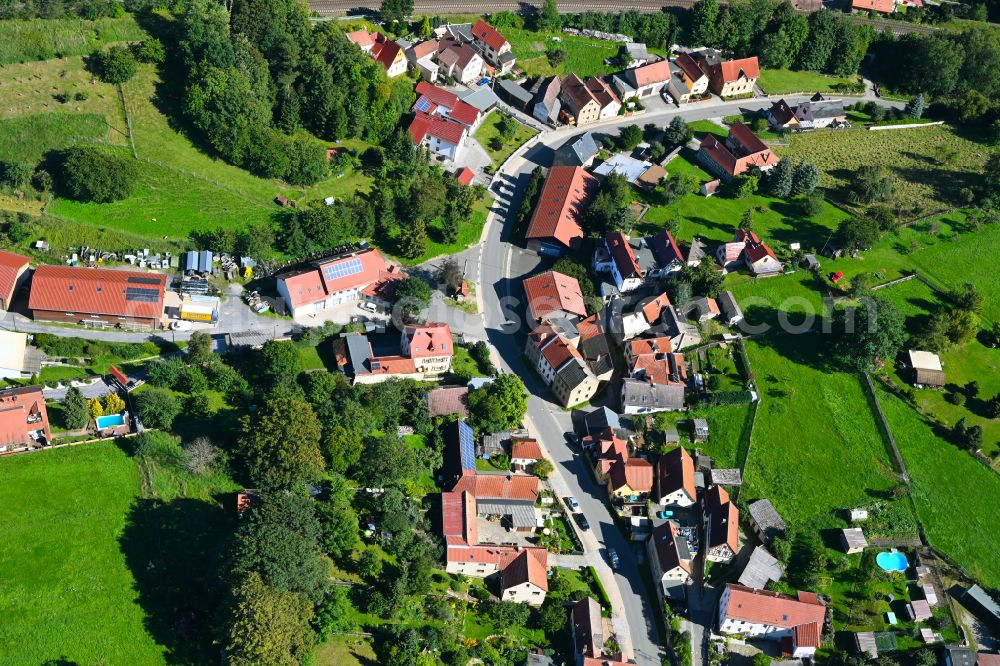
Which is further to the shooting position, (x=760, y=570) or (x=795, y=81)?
(x=795, y=81)

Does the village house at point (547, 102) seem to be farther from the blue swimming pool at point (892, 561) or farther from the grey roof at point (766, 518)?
the blue swimming pool at point (892, 561)

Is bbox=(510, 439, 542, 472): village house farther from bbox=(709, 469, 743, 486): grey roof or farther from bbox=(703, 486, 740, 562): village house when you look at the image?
bbox=(709, 469, 743, 486): grey roof

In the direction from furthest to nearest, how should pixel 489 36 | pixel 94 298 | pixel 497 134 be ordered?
pixel 489 36, pixel 497 134, pixel 94 298

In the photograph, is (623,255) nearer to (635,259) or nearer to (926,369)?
(635,259)

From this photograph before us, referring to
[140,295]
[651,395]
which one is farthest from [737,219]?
[140,295]

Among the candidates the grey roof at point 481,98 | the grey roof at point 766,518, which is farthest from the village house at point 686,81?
the grey roof at point 766,518

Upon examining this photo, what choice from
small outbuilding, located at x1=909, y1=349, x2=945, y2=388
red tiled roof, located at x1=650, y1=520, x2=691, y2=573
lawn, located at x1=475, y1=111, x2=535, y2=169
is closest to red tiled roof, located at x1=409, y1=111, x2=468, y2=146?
lawn, located at x1=475, y1=111, x2=535, y2=169
